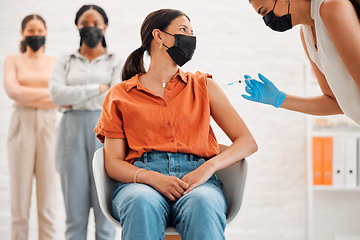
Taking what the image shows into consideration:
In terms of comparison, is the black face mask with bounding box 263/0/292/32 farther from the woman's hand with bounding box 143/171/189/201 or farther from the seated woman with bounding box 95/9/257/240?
the woman's hand with bounding box 143/171/189/201

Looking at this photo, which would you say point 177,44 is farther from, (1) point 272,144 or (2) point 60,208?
(2) point 60,208

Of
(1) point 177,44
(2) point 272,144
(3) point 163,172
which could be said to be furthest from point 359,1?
(2) point 272,144

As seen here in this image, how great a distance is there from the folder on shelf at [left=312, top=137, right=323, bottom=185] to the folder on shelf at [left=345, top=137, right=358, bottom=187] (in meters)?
0.16

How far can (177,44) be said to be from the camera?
1811mm

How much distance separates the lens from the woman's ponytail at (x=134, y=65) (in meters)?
1.88

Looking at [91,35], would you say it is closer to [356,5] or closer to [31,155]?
[31,155]

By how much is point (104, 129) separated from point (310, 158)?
1.63 m

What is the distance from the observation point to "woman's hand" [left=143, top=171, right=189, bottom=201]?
1518 millimetres

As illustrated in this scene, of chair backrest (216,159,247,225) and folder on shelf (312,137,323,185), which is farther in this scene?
folder on shelf (312,137,323,185)

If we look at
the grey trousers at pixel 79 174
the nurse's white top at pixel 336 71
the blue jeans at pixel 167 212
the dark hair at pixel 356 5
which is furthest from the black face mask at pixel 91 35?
the dark hair at pixel 356 5

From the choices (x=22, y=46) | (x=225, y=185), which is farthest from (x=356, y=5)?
(x=22, y=46)

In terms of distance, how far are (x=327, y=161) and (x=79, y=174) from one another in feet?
5.20

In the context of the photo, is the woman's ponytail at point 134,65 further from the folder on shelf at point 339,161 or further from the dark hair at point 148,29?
the folder on shelf at point 339,161

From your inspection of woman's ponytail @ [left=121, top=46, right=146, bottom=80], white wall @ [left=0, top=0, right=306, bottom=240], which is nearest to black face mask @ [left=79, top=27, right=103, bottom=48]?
woman's ponytail @ [left=121, top=46, right=146, bottom=80]
